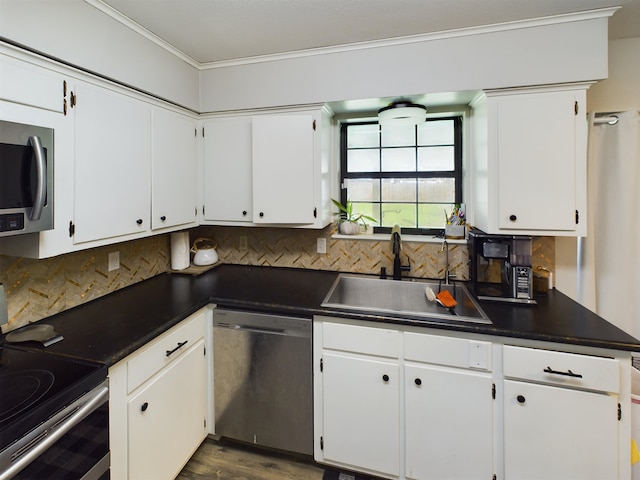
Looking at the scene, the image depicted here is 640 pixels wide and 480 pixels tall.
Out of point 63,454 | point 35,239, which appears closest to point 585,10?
point 35,239

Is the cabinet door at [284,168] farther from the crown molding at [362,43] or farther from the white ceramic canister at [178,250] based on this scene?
the white ceramic canister at [178,250]

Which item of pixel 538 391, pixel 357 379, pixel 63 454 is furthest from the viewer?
pixel 357 379

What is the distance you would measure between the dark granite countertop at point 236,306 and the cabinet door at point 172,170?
452 mm

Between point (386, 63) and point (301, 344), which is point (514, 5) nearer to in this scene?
point (386, 63)

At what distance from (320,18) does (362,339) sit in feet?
5.42

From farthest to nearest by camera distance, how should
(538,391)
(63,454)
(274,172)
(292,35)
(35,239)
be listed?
(274,172) < (292,35) < (538,391) < (35,239) < (63,454)

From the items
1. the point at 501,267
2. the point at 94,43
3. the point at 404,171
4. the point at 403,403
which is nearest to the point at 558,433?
the point at 403,403

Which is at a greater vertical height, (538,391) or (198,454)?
(538,391)

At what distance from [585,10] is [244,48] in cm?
180

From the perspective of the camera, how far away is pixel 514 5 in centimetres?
148

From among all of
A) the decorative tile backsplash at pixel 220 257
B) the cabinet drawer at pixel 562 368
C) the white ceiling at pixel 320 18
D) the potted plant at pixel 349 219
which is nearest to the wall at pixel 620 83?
the white ceiling at pixel 320 18

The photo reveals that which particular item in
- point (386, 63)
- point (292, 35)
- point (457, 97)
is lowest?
point (457, 97)

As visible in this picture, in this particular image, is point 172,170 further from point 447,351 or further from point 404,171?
point 447,351

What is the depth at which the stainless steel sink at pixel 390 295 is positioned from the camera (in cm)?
177
